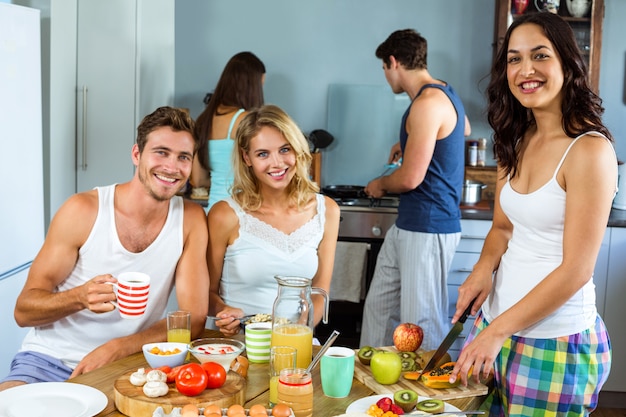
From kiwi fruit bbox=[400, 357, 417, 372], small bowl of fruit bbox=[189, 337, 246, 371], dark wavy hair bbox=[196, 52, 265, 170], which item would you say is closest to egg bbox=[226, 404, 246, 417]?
small bowl of fruit bbox=[189, 337, 246, 371]

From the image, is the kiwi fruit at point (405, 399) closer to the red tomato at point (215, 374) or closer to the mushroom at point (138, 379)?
the red tomato at point (215, 374)

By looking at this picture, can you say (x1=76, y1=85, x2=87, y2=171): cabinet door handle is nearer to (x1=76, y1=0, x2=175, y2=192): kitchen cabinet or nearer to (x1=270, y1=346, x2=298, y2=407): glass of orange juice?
(x1=76, y1=0, x2=175, y2=192): kitchen cabinet

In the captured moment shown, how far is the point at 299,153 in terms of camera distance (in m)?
2.45

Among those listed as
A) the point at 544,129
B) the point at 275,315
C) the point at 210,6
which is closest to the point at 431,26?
the point at 210,6

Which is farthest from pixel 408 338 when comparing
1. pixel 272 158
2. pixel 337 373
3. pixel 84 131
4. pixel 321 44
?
pixel 321 44

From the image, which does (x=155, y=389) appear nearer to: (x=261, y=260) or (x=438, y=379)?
(x=438, y=379)

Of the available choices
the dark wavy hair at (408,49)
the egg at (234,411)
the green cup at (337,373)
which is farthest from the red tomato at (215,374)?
the dark wavy hair at (408,49)

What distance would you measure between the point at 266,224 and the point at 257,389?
0.78m

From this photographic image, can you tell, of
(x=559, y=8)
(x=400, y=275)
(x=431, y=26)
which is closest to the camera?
(x=400, y=275)

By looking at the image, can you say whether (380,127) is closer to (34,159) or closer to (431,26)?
(431,26)

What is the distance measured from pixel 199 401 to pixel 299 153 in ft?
3.62

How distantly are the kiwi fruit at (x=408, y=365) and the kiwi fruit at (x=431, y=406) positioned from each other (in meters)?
0.22

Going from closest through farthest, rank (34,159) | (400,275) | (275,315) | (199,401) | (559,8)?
(199,401), (275,315), (34,159), (400,275), (559,8)

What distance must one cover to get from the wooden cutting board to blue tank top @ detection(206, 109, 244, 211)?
5.71ft
